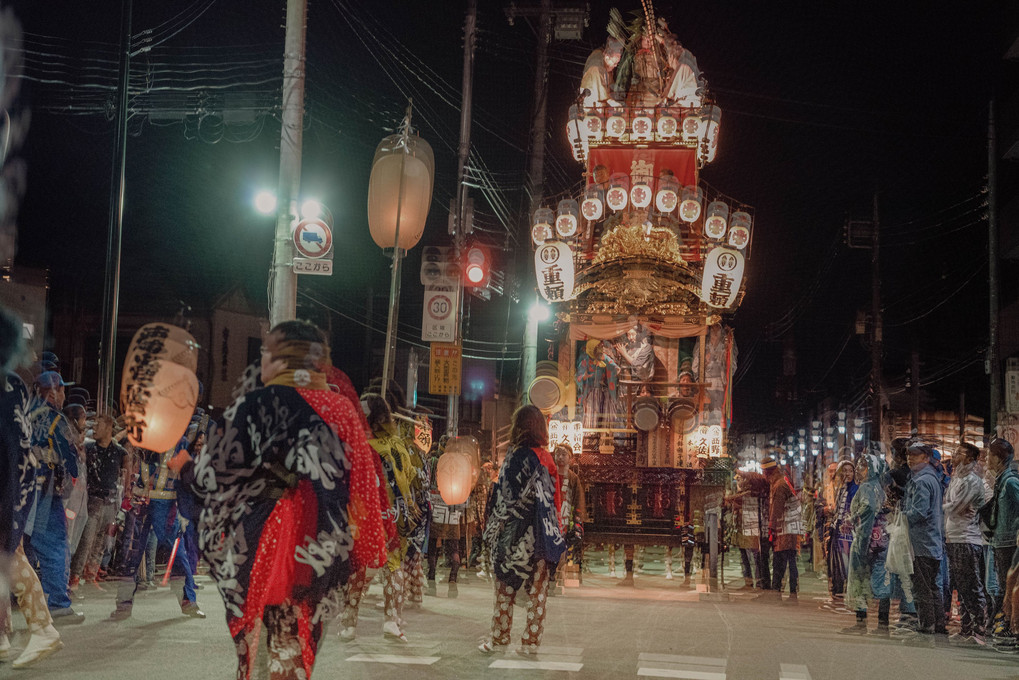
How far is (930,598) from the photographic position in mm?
10406

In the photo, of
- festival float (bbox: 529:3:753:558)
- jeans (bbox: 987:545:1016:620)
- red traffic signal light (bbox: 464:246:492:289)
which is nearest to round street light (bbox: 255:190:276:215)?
festival float (bbox: 529:3:753:558)

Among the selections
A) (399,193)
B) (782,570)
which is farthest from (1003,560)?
(399,193)

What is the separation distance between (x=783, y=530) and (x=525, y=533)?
740 centimetres

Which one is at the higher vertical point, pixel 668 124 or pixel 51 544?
pixel 668 124

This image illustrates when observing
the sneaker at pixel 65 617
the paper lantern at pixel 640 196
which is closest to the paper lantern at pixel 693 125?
the paper lantern at pixel 640 196

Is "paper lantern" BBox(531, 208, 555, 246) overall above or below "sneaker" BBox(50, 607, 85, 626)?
above

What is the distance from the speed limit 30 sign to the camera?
19.0 meters

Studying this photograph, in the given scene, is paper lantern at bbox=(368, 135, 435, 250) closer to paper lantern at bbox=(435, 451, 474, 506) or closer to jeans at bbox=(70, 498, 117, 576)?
paper lantern at bbox=(435, 451, 474, 506)

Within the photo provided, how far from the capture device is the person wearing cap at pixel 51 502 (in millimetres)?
7977

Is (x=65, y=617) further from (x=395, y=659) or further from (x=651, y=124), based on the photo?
(x=651, y=124)

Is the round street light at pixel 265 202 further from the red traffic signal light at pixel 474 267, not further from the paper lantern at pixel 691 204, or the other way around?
the paper lantern at pixel 691 204

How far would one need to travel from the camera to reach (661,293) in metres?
17.6

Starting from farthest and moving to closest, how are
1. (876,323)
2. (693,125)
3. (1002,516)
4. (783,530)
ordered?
1. (876,323)
2. (693,125)
3. (783,530)
4. (1002,516)

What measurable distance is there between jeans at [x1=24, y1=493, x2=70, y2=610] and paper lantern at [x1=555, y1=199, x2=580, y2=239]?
12864 millimetres
